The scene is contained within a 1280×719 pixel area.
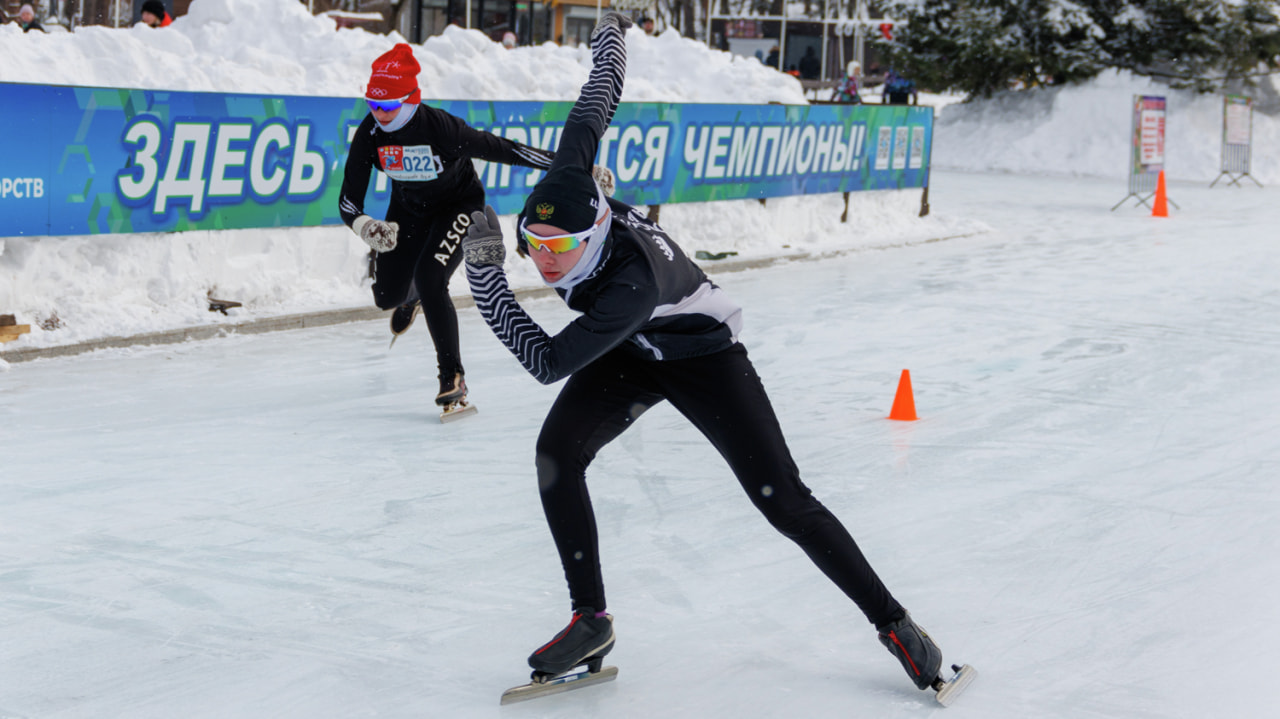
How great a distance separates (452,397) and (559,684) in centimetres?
325

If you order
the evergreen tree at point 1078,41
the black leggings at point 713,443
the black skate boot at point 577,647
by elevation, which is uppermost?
the evergreen tree at point 1078,41

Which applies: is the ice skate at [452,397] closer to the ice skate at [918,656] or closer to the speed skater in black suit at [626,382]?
the speed skater in black suit at [626,382]

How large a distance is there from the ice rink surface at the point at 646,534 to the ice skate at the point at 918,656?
0.15 feet

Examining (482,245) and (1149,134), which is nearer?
(482,245)

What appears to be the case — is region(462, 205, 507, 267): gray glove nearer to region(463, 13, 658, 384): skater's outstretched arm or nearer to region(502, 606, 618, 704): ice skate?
region(463, 13, 658, 384): skater's outstretched arm

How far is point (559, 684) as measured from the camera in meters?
3.42

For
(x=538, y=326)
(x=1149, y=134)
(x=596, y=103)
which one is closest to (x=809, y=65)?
(x=1149, y=134)

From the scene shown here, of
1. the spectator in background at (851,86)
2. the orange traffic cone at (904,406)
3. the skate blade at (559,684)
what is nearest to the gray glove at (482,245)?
the skate blade at (559,684)

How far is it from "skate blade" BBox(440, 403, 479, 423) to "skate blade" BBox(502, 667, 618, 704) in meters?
3.16

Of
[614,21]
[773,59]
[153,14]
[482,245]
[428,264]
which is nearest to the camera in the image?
[482,245]

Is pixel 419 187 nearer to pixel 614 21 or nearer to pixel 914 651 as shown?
pixel 614 21

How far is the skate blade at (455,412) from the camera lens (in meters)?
6.51

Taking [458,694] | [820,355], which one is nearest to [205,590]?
[458,694]

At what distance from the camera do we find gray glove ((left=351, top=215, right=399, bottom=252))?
584 cm
